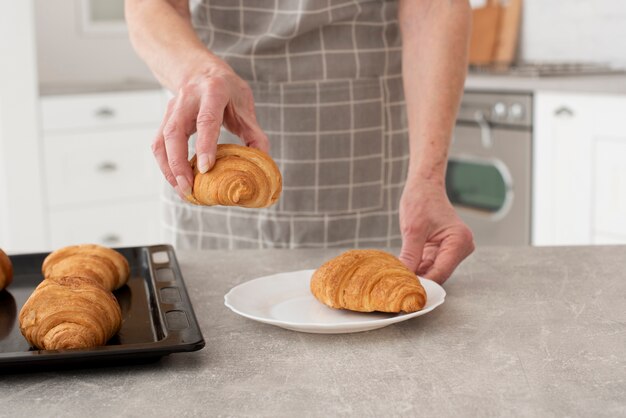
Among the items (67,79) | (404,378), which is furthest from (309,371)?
(67,79)

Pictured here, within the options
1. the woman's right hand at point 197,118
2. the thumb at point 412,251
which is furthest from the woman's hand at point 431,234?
the woman's right hand at point 197,118

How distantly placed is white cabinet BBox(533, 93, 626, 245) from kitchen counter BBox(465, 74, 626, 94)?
0.9 inches

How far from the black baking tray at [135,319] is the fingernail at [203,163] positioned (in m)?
0.13

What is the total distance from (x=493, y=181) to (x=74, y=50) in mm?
2264

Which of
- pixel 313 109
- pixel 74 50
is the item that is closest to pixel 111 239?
pixel 74 50

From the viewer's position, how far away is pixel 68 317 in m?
0.82

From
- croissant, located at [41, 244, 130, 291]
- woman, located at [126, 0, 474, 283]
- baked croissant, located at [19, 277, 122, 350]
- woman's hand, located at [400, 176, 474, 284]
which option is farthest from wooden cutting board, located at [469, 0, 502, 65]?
baked croissant, located at [19, 277, 122, 350]

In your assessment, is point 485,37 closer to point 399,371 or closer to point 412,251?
point 412,251

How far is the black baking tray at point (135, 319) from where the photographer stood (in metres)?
0.78

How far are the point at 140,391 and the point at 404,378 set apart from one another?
215mm

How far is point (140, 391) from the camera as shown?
75cm

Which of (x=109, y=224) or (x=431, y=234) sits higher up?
(x=431, y=234)

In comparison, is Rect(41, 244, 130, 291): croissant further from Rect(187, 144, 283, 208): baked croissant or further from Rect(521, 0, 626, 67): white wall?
Rect(521, 0, 626, 67): white wall

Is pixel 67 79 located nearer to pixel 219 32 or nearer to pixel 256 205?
pixel 219 32
